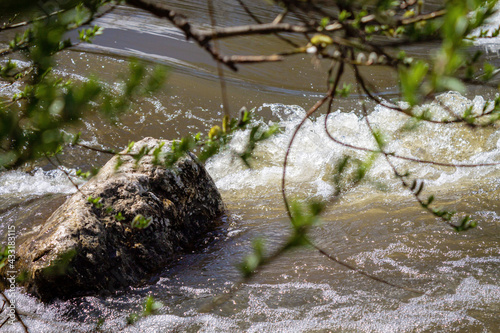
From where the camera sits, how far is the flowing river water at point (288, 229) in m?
3.18

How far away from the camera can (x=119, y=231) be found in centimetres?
364

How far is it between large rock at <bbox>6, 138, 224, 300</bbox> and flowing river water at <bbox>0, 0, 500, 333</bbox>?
141mm

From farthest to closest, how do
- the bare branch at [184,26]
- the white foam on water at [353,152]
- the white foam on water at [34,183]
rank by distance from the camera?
the white foam on water at [353,152], the white foam on water at [34,183], the bare branch at [184,26]

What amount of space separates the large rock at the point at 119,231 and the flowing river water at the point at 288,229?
0.14 m

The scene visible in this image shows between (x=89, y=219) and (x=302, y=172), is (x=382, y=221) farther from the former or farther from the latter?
(x=89, y=219)

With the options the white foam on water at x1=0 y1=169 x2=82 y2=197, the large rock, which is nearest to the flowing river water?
the white foam on water at x1=0 y1=169 x2=82 y2=197

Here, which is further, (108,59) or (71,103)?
(108,59)

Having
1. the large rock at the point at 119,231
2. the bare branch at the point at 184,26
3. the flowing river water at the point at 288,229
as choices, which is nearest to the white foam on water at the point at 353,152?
the flowing river water at the point at 288,229

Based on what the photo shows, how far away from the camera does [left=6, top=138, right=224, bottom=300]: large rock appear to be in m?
3.27

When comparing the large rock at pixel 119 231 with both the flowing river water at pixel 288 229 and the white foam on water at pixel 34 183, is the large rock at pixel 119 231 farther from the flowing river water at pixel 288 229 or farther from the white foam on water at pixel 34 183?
the white foam on water at pixel 34 183

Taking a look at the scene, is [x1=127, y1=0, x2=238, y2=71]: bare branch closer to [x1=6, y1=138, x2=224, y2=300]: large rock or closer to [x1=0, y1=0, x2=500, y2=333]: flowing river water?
[x1=0, y1=0, x2=500, y2=333]: flowing river water

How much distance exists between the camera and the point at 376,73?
8.74 metres

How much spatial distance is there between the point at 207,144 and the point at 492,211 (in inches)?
165

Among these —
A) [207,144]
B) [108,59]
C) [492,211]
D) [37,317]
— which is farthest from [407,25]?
[108,59]
